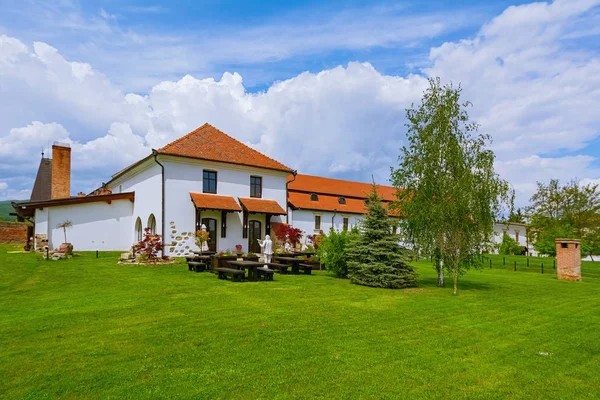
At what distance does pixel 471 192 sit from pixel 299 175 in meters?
26.1

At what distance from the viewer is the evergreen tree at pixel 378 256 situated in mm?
13227

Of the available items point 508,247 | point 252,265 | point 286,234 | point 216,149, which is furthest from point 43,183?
point 508,247

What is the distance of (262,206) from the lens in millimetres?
24031

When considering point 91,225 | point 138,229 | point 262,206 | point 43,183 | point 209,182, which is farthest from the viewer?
point 43,183

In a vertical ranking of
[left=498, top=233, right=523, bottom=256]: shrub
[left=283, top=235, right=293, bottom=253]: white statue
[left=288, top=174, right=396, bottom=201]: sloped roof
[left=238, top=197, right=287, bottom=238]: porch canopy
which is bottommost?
[left=498, top=233, right=523, bottom=256]: shrub

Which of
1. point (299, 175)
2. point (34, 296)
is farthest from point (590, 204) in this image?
point (34, 296)

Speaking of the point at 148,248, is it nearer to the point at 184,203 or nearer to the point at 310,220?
the point at 184,203

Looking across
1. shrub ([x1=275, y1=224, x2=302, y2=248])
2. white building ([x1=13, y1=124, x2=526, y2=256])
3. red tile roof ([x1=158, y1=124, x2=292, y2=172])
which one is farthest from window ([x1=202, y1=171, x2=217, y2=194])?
shrub ([x1=275, y1=224, x2=302, y2=248])

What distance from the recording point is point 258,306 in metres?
9.09

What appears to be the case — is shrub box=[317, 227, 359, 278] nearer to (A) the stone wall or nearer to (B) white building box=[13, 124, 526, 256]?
(B) white building box=[13, 124, 526, 256]

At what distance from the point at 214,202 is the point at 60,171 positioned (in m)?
18.2

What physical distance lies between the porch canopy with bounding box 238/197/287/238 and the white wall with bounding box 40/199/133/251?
8029mm

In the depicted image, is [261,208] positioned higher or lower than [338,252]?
higher

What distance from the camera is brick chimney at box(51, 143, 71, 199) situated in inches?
1264
